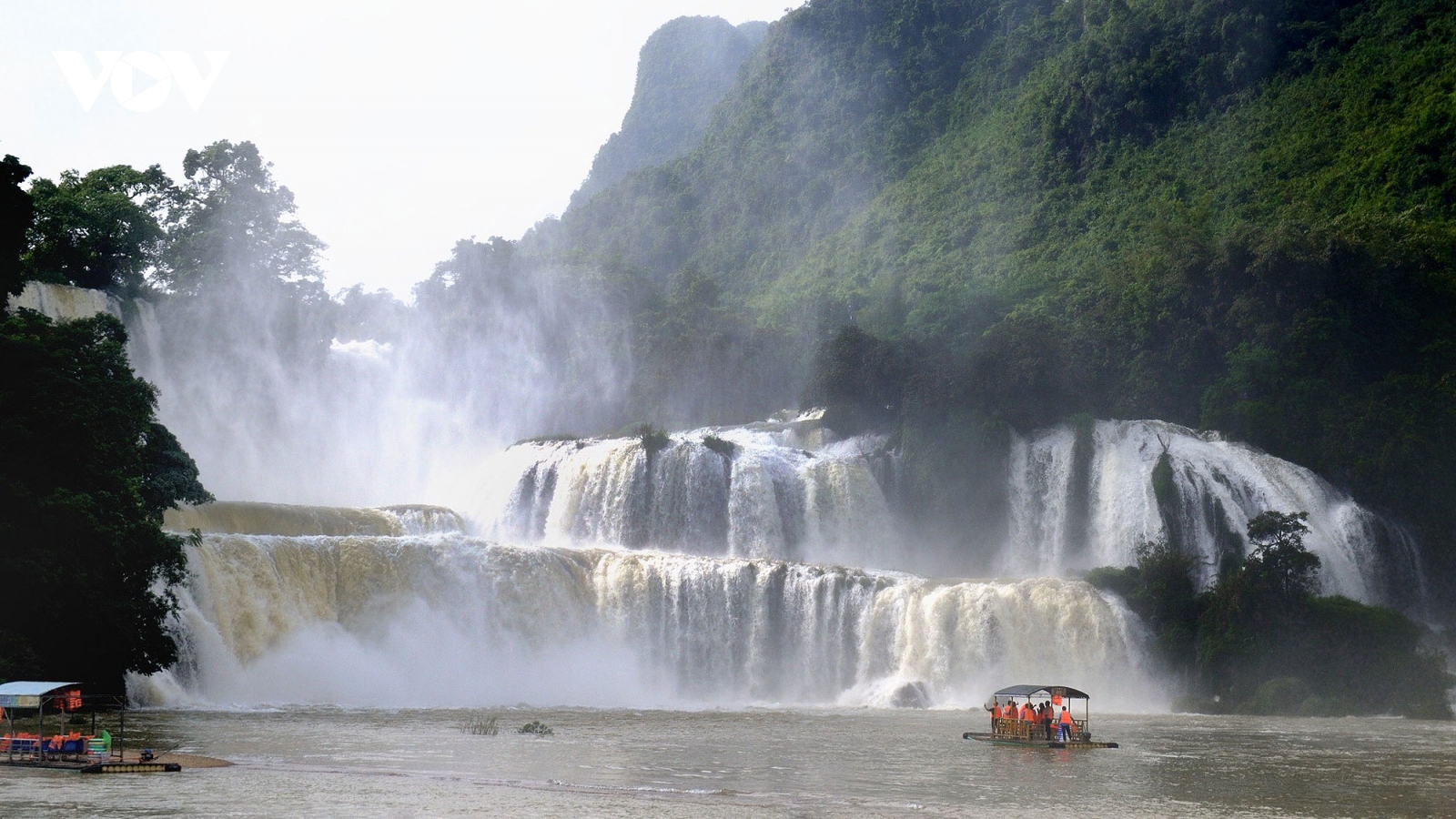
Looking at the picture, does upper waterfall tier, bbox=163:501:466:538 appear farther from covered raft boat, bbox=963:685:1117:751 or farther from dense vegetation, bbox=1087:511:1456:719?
dense vegetation, bbox=1087:511:1456:719

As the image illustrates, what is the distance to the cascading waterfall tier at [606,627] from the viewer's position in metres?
35.7

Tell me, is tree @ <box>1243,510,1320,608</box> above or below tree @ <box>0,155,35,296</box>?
below

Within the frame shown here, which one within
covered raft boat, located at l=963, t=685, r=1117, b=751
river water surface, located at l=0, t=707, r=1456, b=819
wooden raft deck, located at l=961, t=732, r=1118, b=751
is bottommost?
river water surface, located at l=0, t=707, r=1456, b=819

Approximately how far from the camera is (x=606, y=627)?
41.7 metres

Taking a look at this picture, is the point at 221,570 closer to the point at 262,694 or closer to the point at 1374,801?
the point at 262,694

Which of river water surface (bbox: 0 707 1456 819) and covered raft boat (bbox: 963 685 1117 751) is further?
covered raft boat (bbox: 963 685 1117 751)

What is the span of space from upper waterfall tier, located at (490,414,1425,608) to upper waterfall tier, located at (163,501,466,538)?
7.39 metres

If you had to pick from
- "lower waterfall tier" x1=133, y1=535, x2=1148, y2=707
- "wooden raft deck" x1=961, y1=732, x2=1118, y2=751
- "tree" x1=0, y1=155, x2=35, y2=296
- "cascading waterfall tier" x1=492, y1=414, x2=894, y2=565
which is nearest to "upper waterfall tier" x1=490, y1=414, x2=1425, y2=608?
"cascading waterfall tier" x1=492, y1=414, x2=894, y2=565

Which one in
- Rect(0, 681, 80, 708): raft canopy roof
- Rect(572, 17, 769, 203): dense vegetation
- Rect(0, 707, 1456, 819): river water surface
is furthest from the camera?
Rect(572, 17, 769, 203): dense vegetation

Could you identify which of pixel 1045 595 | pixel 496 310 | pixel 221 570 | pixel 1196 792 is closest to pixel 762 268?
pixel 496 310

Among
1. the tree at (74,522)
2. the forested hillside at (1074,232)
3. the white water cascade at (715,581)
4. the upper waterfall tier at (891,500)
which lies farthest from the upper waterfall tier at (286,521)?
the forested hillside at (1074,232)

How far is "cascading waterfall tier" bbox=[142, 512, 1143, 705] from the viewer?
35.7m

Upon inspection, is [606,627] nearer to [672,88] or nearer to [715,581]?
[715,581]

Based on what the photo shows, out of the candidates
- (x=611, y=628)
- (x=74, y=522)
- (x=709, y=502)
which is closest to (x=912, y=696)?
(x=611, y=628)
